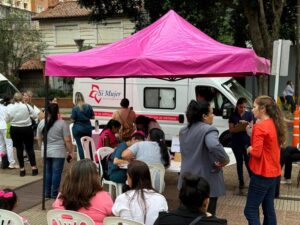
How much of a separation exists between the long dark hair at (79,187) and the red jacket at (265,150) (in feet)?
6.05

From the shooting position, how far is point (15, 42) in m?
29.6

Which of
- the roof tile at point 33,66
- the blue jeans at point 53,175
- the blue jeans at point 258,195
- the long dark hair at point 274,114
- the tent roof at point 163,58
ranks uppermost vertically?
the roof tile at point 33,66

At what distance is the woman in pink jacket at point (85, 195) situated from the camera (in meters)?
3.75

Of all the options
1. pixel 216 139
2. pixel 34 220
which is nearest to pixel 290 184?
pixel 216 139

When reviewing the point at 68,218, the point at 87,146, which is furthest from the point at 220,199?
the point at 68,218

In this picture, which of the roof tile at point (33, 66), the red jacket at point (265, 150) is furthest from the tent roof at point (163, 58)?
the roof tile at point (33, 66)

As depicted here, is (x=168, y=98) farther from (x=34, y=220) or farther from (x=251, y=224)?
(x=251, y=224)

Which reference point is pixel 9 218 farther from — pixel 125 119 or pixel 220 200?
pixel 125 119

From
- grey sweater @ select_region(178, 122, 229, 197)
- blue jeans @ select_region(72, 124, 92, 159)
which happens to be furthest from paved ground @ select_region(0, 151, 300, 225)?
grey sweater @ select_region(178, 122, 229, 197)

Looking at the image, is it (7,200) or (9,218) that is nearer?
(9,218)

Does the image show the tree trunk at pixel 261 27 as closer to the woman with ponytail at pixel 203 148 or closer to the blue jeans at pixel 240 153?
the blue jeans at pixel 240 153

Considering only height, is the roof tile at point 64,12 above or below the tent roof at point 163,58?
above

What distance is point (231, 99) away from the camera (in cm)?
1073

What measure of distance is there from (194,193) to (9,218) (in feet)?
5.46
